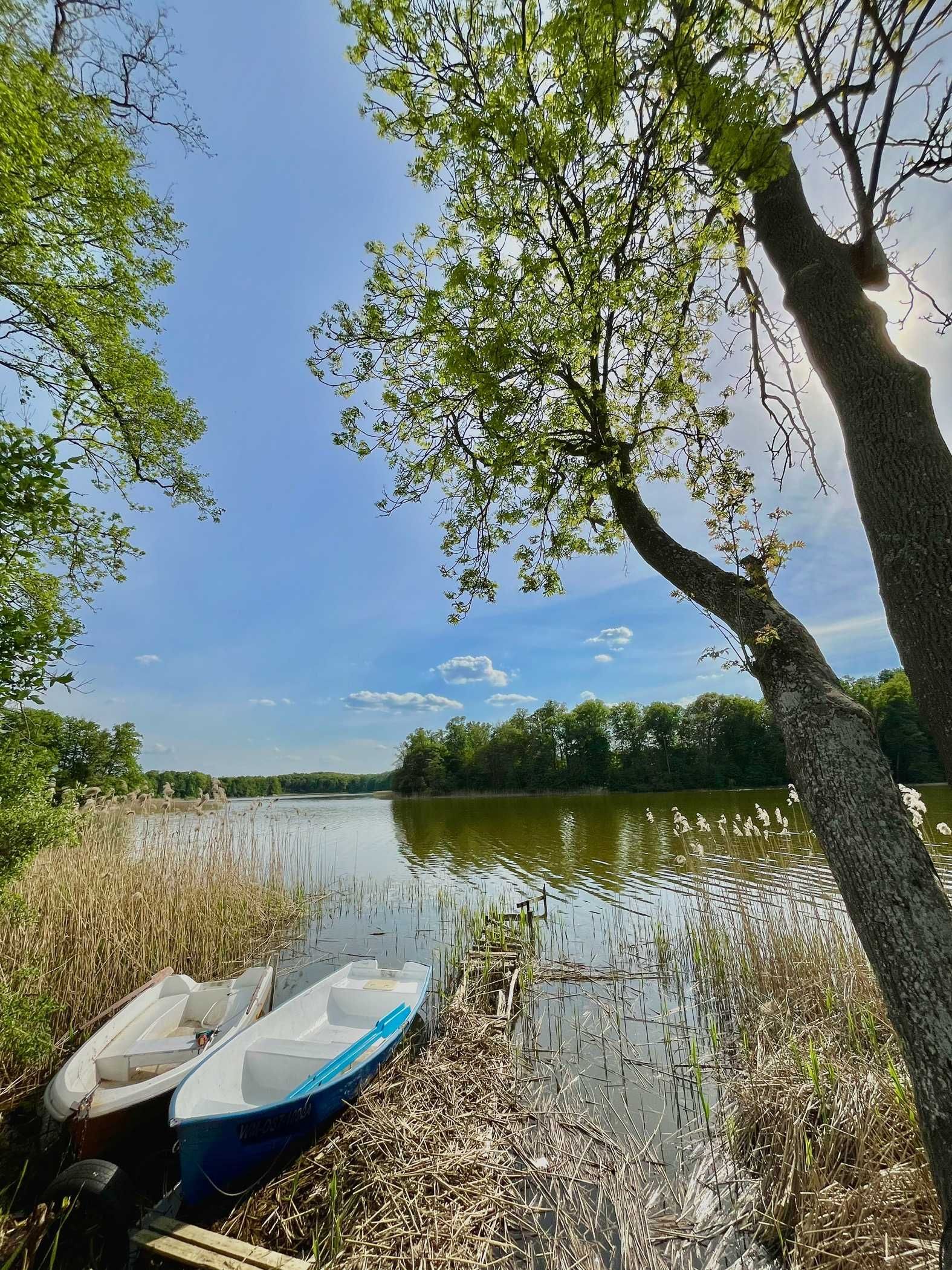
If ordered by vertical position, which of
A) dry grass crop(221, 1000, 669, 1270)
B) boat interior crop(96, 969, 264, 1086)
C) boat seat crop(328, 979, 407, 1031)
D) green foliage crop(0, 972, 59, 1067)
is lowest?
dry grass crop(221, 1000, 669, 1270)

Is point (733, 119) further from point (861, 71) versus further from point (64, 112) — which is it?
point (64, 112)

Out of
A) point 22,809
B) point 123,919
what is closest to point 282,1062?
point 22,809

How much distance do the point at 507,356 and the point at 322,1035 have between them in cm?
622

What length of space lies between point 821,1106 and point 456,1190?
97.4 inches

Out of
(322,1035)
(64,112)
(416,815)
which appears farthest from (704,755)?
(64,112)

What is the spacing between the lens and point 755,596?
2.65m

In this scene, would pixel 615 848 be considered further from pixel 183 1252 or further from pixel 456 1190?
pixel 183 1252

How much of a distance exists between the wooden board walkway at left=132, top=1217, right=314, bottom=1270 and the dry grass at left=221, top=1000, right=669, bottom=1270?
0.24 m

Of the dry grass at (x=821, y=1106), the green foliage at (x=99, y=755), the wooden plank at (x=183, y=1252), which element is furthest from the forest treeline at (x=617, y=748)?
the wooden plank at (x=183, y=1252)

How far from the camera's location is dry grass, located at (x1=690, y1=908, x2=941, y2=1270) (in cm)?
276

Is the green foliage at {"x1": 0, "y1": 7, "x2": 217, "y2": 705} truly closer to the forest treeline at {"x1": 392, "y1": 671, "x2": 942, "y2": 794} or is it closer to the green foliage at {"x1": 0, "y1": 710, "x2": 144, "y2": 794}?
the green foliage at {"x1": 0, "y1": 710, "x2": 144, "y2": 794}

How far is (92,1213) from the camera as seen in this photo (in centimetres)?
319

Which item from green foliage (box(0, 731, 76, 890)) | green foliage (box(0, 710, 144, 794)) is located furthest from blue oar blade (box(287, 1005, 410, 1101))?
green foliage (box(0, 710, 144, 794))

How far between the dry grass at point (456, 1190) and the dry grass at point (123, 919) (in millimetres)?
2328
